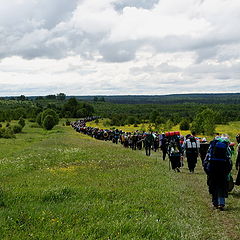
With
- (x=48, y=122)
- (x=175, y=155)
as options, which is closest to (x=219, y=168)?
(x=175, y=155)

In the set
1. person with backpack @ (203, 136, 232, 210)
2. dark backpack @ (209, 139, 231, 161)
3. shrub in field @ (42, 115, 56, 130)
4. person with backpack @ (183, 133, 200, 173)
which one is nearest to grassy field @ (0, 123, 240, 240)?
person with backpack @ (203, 136, 232, 210)

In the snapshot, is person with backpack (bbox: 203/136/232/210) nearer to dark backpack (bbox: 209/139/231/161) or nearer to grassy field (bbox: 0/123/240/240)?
dark backpack (bbox: 209/139/231/161)

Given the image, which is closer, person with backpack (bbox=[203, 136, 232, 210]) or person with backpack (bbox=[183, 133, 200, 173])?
person with backpack (bbox=[203, 136, 232, 210])

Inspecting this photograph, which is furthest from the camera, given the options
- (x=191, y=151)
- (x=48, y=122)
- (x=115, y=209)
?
(x=48, y=122)

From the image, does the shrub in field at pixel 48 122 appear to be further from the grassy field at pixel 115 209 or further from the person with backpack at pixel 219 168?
the person with backpack at pixel 219 168

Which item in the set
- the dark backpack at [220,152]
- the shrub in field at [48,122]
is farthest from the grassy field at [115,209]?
the shrub in field at [48,122]

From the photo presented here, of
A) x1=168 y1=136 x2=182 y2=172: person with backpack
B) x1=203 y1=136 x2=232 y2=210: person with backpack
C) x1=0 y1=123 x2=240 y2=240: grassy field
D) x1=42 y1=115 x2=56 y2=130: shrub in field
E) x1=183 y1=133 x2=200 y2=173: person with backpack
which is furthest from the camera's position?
x1=42 y1=115 x2=56 y2=130: shrub in field

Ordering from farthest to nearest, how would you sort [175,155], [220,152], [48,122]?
[48,122] → [175,155] → [220,152]

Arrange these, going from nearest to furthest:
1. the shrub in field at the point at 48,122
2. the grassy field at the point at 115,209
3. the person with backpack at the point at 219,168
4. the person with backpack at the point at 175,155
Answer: the grassy field at the point at 115,209, the person with backpack at the point at 219,168, the person with backpack at the point at 175,155, the shrub in field at the point at 48,122

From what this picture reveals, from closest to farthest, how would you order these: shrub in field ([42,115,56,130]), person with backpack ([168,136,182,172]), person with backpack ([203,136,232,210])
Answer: person with backpack ([203,136,232,210])
person with backpack ([168,136,182,172])
shrub in field ([42,115,56,130])

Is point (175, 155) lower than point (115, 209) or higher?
lower

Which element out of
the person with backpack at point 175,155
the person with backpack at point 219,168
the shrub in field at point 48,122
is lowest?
the shrub in field at point 48,122

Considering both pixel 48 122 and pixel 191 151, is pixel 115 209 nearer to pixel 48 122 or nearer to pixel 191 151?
pixel 191 151

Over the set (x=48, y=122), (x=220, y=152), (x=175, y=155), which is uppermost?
(x=220, y=152)
